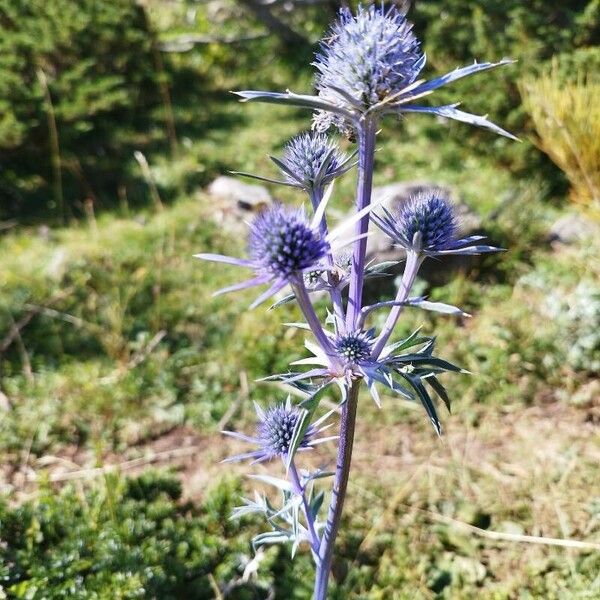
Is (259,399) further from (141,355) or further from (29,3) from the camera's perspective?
(29,3)

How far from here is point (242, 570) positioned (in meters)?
2.33

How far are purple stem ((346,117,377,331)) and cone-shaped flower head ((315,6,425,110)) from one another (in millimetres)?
52

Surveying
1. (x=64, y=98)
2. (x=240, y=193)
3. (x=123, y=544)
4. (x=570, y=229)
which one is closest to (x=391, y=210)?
(x=570, y=229)

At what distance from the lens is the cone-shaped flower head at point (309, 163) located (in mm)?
1341

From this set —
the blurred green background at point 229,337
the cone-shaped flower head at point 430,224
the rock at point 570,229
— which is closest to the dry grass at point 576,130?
the blurred green background at point 229,337

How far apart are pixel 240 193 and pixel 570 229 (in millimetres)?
2444

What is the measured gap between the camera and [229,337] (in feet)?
11.8

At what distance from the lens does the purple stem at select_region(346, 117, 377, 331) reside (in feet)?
3.92

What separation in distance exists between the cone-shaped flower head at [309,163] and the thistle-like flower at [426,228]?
0.15m

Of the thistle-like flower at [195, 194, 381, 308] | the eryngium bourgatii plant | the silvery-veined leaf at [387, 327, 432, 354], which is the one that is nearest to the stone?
the eryngium bourgatii plant

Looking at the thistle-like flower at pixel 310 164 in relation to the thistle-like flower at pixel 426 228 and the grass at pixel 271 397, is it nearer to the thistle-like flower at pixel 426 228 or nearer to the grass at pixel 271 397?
the thistle-like flower at pixel 426 228

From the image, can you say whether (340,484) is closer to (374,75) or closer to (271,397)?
(374,75)

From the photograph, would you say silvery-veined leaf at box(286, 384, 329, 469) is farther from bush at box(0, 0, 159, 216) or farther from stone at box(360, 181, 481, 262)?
bush at box(0, 0, 159, 216)

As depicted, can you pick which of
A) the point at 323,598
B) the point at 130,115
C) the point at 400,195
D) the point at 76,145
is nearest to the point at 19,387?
the point at 323,598
